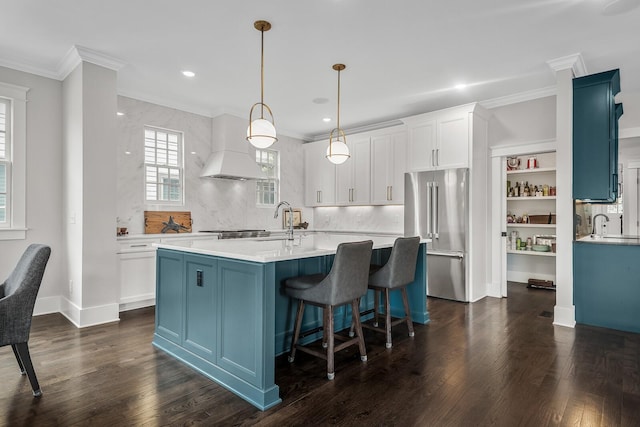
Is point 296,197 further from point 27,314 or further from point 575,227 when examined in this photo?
point 27,314

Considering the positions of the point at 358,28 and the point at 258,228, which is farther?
the point at 258,228

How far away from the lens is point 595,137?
386 cm

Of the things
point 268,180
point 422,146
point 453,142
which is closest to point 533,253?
point 453,142

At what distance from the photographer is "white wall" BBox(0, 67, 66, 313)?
405 cm

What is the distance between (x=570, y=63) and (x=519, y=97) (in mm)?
1074

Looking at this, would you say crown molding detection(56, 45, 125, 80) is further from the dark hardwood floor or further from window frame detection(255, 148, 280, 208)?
window frame detection(255, 148, 280, 208)

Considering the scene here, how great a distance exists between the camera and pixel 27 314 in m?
2.32

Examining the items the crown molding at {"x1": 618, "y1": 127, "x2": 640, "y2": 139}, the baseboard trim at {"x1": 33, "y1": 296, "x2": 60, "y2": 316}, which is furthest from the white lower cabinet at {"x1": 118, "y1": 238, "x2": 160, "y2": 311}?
the crown molding at {"x1": 618, "y1": 127, "x2": 640, "y2": 139}

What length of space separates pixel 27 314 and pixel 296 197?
5.11 m

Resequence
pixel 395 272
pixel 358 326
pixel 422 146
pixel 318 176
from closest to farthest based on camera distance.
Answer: pixel 358 326 < pixel 395 272 < pixel 422 146 < pixel 318 176

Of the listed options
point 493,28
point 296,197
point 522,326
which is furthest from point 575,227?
point 296,197

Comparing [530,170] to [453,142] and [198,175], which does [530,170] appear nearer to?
[453,142]

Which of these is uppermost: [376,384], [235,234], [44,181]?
[44,181]

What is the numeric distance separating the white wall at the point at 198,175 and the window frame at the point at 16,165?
3.24 feet
